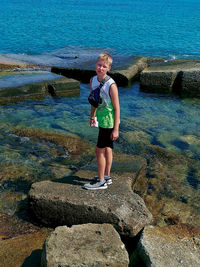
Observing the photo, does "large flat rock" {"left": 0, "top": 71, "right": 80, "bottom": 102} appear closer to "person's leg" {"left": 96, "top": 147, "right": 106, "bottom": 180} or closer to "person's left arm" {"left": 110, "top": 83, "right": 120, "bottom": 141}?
"person's leg" {"left": 96, "top": 147, "right": 106, "bottom": 180}

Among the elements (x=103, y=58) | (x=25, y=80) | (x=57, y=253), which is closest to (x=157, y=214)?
(x=57, y=253)

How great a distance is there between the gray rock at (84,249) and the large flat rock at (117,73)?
25.0 feet

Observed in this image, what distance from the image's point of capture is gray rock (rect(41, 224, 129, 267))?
2.64 metres

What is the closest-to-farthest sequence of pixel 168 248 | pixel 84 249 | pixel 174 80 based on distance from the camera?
1. pixel 84 249
2. pixel 168 248
3. pixel 174 80

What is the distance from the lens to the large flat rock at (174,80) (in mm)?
9570

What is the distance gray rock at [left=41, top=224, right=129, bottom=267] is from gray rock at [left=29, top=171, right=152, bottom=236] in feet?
1.19

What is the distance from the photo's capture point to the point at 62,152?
18.8ft

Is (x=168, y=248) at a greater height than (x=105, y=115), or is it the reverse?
(x=105, y=115)

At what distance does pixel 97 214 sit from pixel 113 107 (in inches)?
47.2

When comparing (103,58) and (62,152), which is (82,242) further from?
(62,152)

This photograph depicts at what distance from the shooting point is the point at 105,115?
3633mm

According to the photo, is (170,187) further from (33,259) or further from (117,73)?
(117,73)

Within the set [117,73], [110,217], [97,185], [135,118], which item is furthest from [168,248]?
[117,73]

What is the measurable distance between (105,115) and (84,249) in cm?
152
